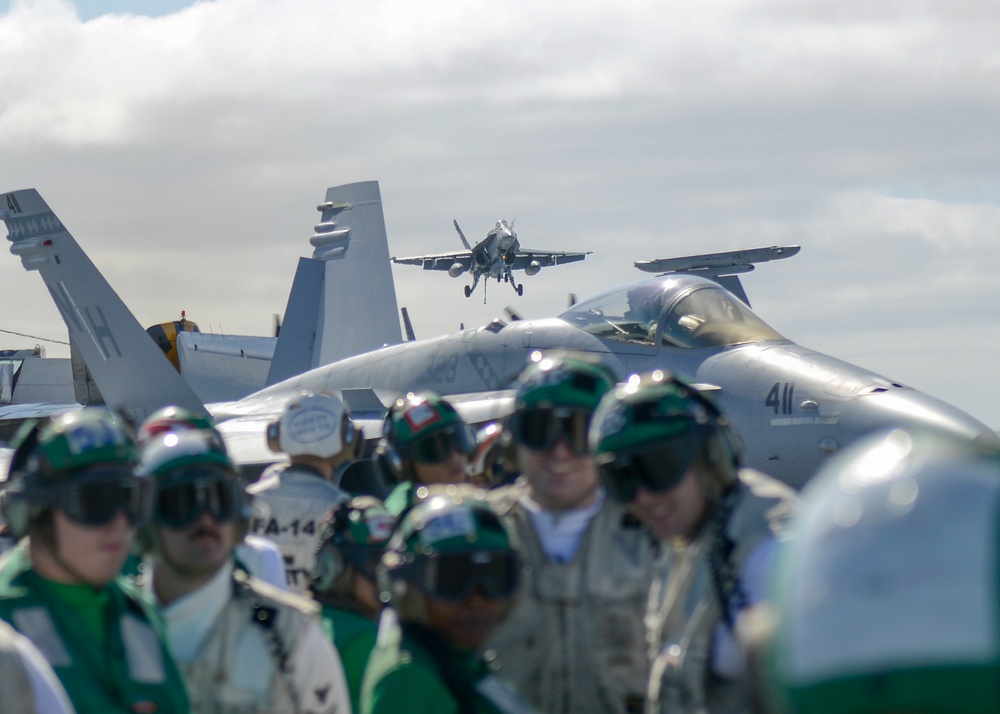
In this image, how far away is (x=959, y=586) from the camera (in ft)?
3.21

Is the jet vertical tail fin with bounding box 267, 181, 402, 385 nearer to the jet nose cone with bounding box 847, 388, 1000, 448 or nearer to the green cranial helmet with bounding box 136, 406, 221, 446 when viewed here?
the jet nose cone with bounding box 847, 388, 1000, 448

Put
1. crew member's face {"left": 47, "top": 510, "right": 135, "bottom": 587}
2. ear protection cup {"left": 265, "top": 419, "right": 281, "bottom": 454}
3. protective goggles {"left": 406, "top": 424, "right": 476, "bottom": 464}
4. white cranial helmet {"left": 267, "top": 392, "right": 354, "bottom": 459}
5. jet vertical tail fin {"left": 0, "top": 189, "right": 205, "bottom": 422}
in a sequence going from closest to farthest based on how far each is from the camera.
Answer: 1. crew member's face {"left": 47, "top": 510, "right": 135, "bottom": 587}
2. protective goggles {"left": 406, "top": 424, "right": 476, "bottom": 464}
3. white cranial helmet {"left": 267, "top": 392, "right": 354, "bottom": 459}
4. ear protection cup {"left": 265, "top": 419, "right": 281, "bottom": 454}
5. jet vertical tail fin {"left": 0, "top": 189, "right": 205, "bottom": 422}

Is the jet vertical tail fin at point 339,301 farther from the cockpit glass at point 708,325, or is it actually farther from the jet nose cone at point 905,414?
the jet nose cone at point 905,414

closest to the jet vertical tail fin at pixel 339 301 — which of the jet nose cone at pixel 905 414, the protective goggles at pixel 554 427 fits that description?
the jet nose cone at pixel 905 414

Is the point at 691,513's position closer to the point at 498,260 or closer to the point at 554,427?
the point at 554,427

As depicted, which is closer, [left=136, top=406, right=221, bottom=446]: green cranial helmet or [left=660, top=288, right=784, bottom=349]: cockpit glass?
[left=136, top=406, right=221, bottom=446]: green cranial helmet

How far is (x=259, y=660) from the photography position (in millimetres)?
2779

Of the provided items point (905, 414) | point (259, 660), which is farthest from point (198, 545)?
point (905, 414)

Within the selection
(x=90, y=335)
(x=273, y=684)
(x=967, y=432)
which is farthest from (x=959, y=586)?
(x=90, y=335)

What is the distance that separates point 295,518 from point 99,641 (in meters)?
2.25

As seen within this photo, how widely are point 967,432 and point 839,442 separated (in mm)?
1128

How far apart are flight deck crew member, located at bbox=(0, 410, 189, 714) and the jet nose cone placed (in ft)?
26.4

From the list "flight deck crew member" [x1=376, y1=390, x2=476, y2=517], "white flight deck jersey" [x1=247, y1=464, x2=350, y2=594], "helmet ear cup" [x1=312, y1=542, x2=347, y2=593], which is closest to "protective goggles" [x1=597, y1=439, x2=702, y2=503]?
"helmet ear cup" [x1=312, y1=542, x2=347, y2=593]

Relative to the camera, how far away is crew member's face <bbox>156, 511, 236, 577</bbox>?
2.95 m
